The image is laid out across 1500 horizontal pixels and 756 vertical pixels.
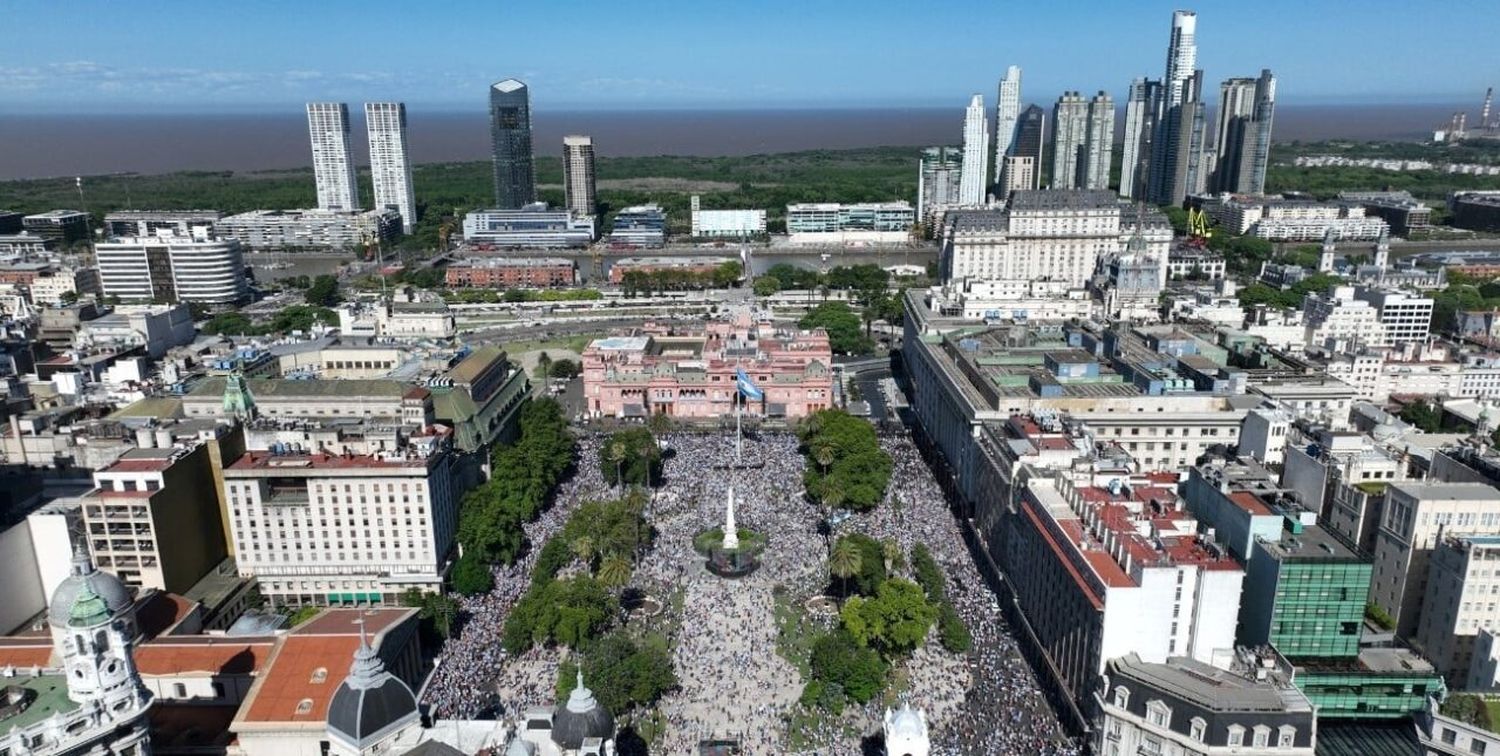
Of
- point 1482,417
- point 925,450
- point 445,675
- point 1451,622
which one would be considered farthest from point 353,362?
point 1482,417

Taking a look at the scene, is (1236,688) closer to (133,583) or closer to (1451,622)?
(1451,622)

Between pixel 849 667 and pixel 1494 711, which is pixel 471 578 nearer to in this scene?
pixel 849 667

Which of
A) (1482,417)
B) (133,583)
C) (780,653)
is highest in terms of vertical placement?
(1482,417)

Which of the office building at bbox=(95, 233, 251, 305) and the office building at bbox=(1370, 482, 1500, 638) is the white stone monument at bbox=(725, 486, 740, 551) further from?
the office building at bbox=(95, 233, 251, 305)

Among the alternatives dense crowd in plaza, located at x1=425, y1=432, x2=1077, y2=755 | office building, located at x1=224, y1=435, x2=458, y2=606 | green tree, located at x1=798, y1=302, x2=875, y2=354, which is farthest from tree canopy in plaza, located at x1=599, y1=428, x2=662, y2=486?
green tree, located at x1=798, y1=302, x2=875, y2=354

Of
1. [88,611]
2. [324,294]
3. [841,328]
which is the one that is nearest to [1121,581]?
[88,611]

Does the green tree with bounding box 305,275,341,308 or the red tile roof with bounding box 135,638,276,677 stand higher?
the green tree with bounding box 305,275,341,308
